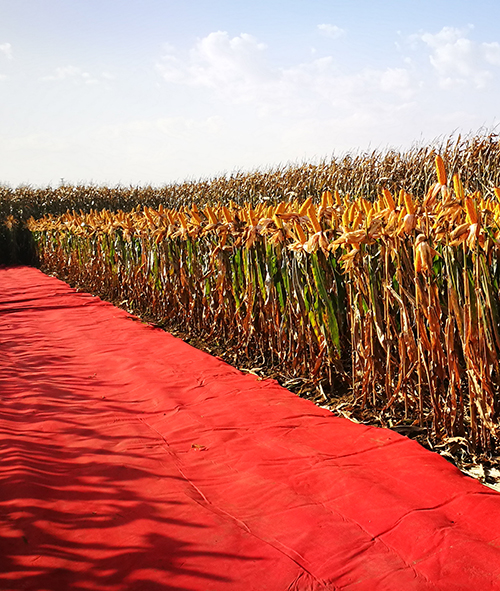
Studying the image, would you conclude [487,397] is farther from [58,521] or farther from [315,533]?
[58,521]

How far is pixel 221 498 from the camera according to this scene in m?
3.07

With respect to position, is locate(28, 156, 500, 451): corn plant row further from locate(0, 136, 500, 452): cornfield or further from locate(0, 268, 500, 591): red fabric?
locate(0, 268, 500, 591): red fabric

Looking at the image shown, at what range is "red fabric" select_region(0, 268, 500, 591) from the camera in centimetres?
237

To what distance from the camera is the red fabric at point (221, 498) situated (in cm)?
237

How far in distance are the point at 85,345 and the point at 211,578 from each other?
5232 mm

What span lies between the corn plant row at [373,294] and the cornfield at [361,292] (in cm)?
1

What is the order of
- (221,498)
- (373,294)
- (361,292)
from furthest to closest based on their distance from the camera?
(361,292)
(373,294)
(221,498)

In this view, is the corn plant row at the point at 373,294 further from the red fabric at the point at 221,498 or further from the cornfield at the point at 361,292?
the red fabric at the point at 221,498

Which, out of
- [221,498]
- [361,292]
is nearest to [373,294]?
[361,292]

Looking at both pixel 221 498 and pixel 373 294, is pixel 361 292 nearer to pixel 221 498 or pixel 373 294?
pixel 373 294

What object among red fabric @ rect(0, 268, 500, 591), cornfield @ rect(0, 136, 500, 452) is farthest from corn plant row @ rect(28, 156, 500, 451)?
red fabric @ rect(0, 268, 500, 591)

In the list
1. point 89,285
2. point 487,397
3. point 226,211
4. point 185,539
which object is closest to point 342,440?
point 487,397

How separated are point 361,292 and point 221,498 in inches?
78.4

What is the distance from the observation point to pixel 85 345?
23.4 ft
